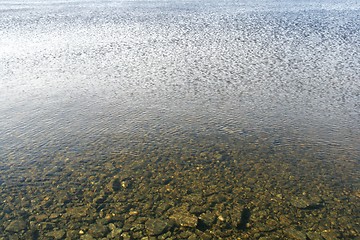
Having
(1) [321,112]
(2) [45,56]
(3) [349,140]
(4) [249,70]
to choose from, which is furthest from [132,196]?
(2) [45,56]

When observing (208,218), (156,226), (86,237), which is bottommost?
(208,218)

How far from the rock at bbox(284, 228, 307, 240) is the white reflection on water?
766 centimetres

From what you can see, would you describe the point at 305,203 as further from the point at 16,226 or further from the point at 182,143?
the point at 16,226

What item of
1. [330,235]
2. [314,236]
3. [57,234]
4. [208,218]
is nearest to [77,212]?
[57,234]

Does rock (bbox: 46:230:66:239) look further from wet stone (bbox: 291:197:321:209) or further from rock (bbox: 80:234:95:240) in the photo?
wet stone (bbox: 291:197:321:209)

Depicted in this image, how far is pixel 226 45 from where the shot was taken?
132 feet

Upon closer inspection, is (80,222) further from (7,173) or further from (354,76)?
(354,76)

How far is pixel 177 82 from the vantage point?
27.2m

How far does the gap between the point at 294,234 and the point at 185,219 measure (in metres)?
4.14

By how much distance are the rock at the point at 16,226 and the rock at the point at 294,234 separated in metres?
10.1

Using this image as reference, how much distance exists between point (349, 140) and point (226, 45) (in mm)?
25461

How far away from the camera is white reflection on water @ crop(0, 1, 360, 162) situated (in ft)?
64.9

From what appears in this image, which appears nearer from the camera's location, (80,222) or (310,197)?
(80,222)

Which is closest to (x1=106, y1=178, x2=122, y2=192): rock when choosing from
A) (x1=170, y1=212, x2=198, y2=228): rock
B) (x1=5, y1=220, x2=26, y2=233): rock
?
(x1=170, y1=212, x2=198, y2=228): rock
